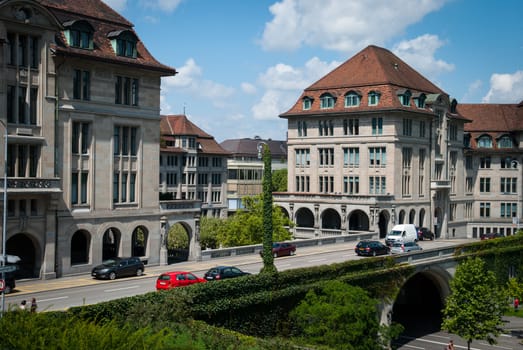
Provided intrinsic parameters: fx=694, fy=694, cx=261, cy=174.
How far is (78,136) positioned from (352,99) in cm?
4302

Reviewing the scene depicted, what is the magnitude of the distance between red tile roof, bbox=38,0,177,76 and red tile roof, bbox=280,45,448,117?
34.6 meters

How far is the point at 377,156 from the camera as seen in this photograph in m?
81.4

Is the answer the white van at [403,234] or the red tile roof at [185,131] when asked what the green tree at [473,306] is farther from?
the red tile roof at [185,131]

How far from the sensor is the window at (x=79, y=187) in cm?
4731

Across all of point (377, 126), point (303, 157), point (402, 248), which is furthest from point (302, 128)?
point (402, 248)

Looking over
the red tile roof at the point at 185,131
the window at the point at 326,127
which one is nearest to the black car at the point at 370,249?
the window at the point at 326,127

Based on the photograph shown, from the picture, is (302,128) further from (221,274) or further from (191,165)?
(221,274)

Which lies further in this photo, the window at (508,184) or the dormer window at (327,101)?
the window at (508,184)

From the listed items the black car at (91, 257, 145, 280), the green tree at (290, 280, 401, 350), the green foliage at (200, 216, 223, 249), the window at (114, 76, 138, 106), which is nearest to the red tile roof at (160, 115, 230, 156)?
the green foliage at (200, 216, 223, 249)

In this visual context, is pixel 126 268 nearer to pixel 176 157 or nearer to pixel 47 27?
pixel 47 27

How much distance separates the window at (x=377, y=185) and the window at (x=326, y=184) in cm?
561

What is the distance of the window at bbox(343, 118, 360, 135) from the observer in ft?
271

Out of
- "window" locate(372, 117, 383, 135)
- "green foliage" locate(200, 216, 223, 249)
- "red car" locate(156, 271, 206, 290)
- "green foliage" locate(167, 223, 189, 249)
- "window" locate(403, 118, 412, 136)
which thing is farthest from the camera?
"window" locate(403, 118, 412, 136)

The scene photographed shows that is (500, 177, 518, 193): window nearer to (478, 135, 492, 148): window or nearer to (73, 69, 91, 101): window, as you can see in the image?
(478, 135, 492, 148): window
